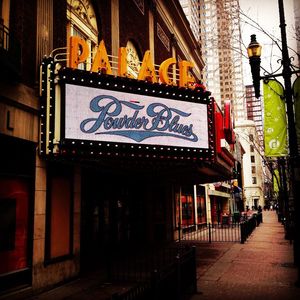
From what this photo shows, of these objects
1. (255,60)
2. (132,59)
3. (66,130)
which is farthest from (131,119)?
(132,59)

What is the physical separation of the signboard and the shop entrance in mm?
3622

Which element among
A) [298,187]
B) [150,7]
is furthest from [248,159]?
[298,187]

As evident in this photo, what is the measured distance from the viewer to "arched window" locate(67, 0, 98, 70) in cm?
1324

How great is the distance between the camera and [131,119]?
11172 millimetres

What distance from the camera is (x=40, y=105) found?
1046cm

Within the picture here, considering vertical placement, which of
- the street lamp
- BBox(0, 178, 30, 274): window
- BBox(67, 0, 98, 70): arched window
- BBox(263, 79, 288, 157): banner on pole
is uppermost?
BBox(67, 0, 98, 70): arched window

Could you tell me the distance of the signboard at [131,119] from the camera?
33.4ft

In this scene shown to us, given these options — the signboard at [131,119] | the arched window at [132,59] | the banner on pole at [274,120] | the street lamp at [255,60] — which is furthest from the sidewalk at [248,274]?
the arched window at [132,59]

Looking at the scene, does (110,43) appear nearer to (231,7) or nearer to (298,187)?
(231,7)

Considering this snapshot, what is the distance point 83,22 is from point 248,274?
35.1 ft

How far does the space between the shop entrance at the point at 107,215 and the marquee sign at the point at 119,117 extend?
3587mm

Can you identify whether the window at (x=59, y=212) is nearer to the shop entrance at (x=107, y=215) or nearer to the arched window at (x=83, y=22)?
the shop entrance at (x=107, y=215)

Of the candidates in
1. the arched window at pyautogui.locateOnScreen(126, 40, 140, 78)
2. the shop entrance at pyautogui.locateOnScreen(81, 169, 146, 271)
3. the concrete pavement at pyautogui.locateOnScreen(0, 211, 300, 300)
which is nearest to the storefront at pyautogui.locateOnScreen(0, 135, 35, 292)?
the concrete pavement at pyautogui.locateOnScreen(0, 211, 300, 300)

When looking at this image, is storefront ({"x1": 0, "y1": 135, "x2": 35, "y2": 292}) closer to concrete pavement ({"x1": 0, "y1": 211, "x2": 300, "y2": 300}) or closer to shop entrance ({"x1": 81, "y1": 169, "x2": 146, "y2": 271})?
concrete pavement ({"x1": 0, "y1": 211, "x2": 300, "y2": 300})
